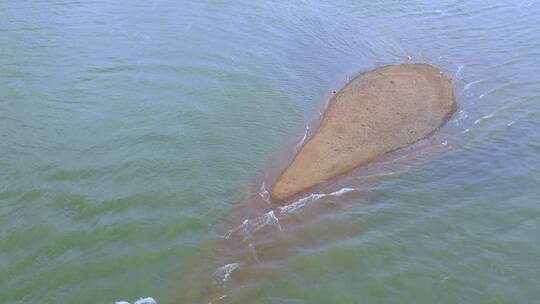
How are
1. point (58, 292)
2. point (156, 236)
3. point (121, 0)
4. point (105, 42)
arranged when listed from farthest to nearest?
point (121, 0) < point (105, 42) < point (156, 236) < point (58, 292)

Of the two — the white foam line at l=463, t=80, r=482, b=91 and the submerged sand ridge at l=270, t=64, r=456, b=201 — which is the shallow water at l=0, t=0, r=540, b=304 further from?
the submerged sand ridge at l=270, t=64, r=456, b=201

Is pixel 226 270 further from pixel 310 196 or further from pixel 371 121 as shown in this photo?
pixel 371 121

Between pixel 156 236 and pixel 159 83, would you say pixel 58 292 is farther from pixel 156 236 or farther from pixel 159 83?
pixel 159 83

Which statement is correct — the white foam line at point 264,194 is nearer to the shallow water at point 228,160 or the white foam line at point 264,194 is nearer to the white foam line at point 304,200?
the shallow water at point 228,160

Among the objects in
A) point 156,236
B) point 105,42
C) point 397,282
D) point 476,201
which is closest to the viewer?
point 397,282

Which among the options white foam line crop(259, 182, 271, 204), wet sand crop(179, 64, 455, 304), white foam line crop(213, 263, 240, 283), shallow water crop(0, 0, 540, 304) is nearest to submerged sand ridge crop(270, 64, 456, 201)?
wet sand crop(179, 64, 455, 304)

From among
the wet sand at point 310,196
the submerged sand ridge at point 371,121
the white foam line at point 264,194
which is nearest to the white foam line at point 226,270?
the wet sand at point 310,196

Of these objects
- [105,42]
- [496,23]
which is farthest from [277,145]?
[496,23]
